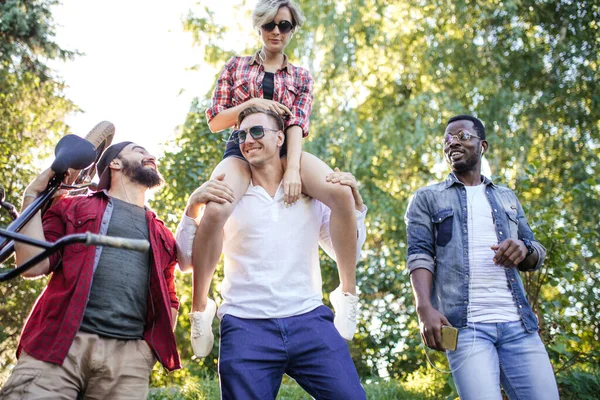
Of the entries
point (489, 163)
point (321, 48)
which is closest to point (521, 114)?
point (489, 163)

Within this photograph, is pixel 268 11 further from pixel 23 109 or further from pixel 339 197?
pixel 23 109

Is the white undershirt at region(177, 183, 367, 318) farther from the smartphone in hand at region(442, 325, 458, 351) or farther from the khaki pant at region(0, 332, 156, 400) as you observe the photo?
the smartphone in hand at region(442, 325, 458, 351)

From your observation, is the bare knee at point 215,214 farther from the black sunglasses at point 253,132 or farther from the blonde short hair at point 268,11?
the blonde short hair at point 268,11

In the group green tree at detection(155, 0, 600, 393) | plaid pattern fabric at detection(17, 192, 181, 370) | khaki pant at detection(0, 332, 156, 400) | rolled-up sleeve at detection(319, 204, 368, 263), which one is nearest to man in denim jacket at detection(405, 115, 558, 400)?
rolled-up sleeve at detection(319, 204, 368, 263)

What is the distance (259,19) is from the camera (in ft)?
12.3

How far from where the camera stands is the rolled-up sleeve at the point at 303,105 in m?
3.73

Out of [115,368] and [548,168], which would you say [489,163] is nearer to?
[548,168]

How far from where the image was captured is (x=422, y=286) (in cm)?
361

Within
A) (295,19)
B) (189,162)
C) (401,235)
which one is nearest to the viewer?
(295,19)

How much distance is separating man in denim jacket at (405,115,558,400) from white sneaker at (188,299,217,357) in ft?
3.59

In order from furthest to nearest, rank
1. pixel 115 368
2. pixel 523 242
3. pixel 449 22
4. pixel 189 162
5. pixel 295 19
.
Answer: pixel 449 22 < pixel 189 162 < pixel 295 19 < pixel 523 242 < pixel 115 368

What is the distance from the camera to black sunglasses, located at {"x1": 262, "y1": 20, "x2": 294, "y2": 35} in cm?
376

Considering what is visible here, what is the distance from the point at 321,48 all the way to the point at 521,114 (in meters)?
4.37

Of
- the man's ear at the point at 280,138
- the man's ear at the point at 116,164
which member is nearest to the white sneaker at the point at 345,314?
the man's ear at the point at 280,138
